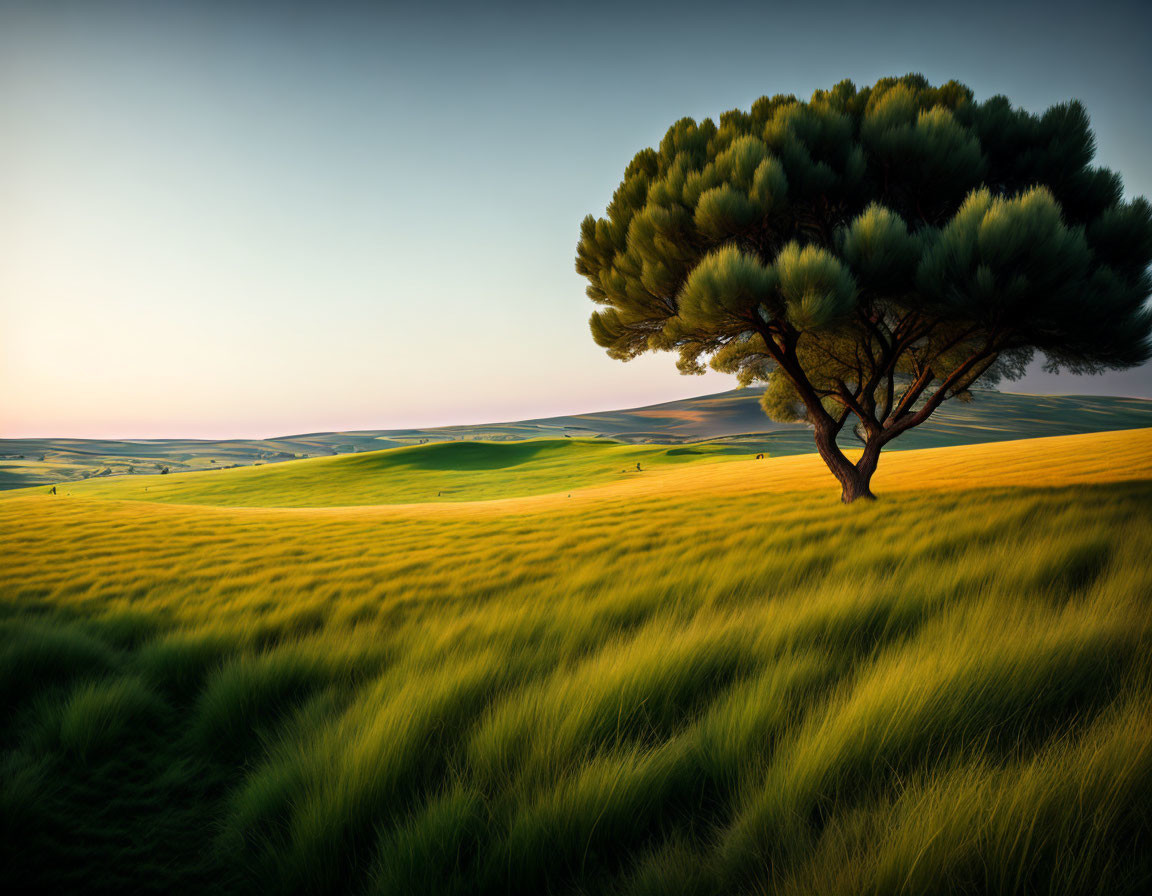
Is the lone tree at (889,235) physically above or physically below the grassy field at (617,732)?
above

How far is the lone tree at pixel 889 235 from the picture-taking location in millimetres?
7078

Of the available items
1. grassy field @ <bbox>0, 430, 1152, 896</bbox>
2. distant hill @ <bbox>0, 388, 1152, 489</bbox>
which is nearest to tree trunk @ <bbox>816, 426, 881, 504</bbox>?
grassy field @ <bbox>0, 430, 1152, 896</bbox>

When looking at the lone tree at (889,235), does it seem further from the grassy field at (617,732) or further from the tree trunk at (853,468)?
the grassy field at (617,732)

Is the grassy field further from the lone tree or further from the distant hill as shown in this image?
the distant hill

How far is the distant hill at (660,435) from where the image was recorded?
8250cm

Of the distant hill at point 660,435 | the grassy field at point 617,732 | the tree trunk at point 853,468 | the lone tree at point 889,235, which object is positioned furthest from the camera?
the distant hill at point 660,435

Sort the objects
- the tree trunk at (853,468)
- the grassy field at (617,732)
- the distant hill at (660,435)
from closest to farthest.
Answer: the grassy field at (617,732)
the tree trunk at (853,468)
the distant hill at (660,435)

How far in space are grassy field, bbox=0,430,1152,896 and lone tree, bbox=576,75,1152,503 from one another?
183 inches

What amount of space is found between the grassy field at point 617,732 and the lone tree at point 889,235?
4.65m

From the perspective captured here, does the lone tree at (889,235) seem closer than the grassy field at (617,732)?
No

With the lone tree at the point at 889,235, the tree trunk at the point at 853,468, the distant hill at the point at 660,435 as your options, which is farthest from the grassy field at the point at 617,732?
the distant hill at the point at 660,435

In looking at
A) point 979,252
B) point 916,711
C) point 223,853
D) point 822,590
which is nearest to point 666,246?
point 979,252

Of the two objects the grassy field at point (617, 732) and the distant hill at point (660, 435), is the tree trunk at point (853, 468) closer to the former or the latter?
the grassy field at point (617, 732)

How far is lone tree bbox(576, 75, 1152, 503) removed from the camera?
7.08 m
